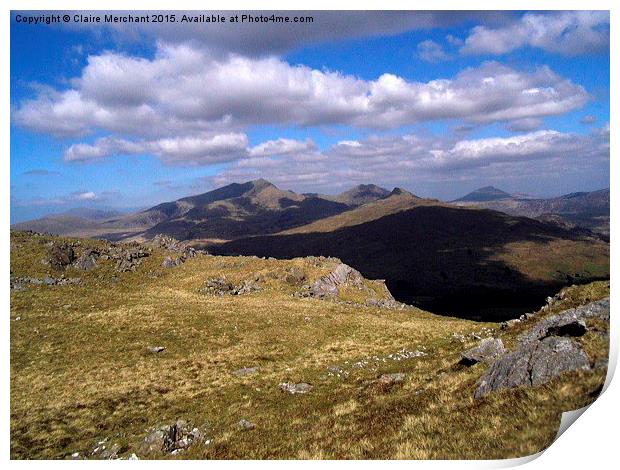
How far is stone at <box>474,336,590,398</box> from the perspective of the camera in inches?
495

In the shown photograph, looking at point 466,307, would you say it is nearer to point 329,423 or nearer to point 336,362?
point 336,362

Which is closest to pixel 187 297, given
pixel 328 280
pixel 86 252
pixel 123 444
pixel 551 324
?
pixel 328 280

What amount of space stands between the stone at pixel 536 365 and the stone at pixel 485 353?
5260mm

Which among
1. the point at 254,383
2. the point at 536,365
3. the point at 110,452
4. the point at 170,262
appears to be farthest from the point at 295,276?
the point at 536,365

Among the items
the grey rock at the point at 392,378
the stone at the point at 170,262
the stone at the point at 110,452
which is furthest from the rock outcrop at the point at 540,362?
the stone at the point at 170,262

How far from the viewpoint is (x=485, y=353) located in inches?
790

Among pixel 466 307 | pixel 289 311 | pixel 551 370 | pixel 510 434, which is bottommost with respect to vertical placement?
pixel 466 307

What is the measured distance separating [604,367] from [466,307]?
631 feet

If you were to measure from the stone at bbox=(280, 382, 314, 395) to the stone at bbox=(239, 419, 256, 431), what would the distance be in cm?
553

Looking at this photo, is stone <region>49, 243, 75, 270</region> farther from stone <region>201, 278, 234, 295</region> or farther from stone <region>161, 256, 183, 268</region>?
stone <region>201, 278, 234, 295</region>

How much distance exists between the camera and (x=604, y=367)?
12289 millimetres

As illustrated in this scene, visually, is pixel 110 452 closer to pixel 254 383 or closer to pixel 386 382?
pixel 254 383

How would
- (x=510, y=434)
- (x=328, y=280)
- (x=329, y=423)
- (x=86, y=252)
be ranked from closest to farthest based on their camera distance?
1. (x=510, y=434)
2. (x=329, y=423)
3. (x=328, y=280)
4. (x=86, y=252)

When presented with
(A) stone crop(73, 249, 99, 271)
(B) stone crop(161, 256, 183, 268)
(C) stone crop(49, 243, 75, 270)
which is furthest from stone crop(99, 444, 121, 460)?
(B) stone crop(161, 256, 183, 268)
